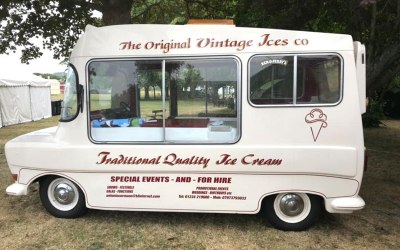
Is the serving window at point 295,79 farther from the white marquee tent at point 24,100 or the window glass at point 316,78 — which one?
the white marquee tent at point 24,100

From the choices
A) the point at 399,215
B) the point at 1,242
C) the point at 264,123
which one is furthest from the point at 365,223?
the point at 1,242

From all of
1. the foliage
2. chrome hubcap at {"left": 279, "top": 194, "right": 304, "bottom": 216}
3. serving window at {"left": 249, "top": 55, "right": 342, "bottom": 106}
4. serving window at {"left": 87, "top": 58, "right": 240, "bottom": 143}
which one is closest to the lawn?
chrome hubcap at {"left": 279, "top": 194, "right": 304, "bottom": 216}

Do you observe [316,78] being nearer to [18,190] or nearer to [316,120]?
[316,120]

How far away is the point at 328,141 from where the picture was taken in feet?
14.4

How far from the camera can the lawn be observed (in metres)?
4.42

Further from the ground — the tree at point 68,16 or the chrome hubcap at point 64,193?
the tree at point 68,16

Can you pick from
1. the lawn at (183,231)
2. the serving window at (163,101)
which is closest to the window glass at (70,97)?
the serving window at (163,101)

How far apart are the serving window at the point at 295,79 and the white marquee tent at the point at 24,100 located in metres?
13.9

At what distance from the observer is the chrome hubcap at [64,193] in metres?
5.02

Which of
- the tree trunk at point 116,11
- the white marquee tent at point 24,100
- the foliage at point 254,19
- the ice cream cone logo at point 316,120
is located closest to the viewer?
the ice cream cone logo at point 316,120

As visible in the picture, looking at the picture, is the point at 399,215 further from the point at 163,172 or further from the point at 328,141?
the point at 163,172

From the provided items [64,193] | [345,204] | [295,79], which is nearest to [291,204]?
[345,204]

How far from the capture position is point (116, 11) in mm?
8641

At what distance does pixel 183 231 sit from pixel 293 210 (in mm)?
1329
